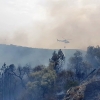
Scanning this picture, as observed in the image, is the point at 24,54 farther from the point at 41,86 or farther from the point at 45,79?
the point at 41,86

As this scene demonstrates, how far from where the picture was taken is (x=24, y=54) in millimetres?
133125

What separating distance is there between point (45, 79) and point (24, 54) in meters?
79.1

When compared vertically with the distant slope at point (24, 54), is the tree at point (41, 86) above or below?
below

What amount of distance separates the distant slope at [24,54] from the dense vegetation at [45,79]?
36.5 m

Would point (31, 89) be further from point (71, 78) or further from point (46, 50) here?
point (46, 50)

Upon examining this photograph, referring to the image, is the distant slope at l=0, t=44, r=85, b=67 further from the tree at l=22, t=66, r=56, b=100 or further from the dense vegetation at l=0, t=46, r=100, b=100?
the tree at l=22, t=66, r=56, b=100

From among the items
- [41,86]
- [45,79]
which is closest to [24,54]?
[45,79]

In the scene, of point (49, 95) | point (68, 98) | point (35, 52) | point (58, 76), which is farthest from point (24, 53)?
point (68, 98)

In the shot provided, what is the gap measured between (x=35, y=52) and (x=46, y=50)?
220 inches

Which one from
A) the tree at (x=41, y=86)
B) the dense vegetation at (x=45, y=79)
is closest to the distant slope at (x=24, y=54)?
the dense vegetation at (x=45, y=79)

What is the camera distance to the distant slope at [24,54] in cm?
12175

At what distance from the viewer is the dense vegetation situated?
54531 mm

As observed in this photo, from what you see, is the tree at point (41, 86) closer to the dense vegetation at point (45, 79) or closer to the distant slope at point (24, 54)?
the dense vegetation at point (45, 79)

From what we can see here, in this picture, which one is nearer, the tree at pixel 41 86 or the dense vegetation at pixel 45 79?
the tree at pixel 41 86
